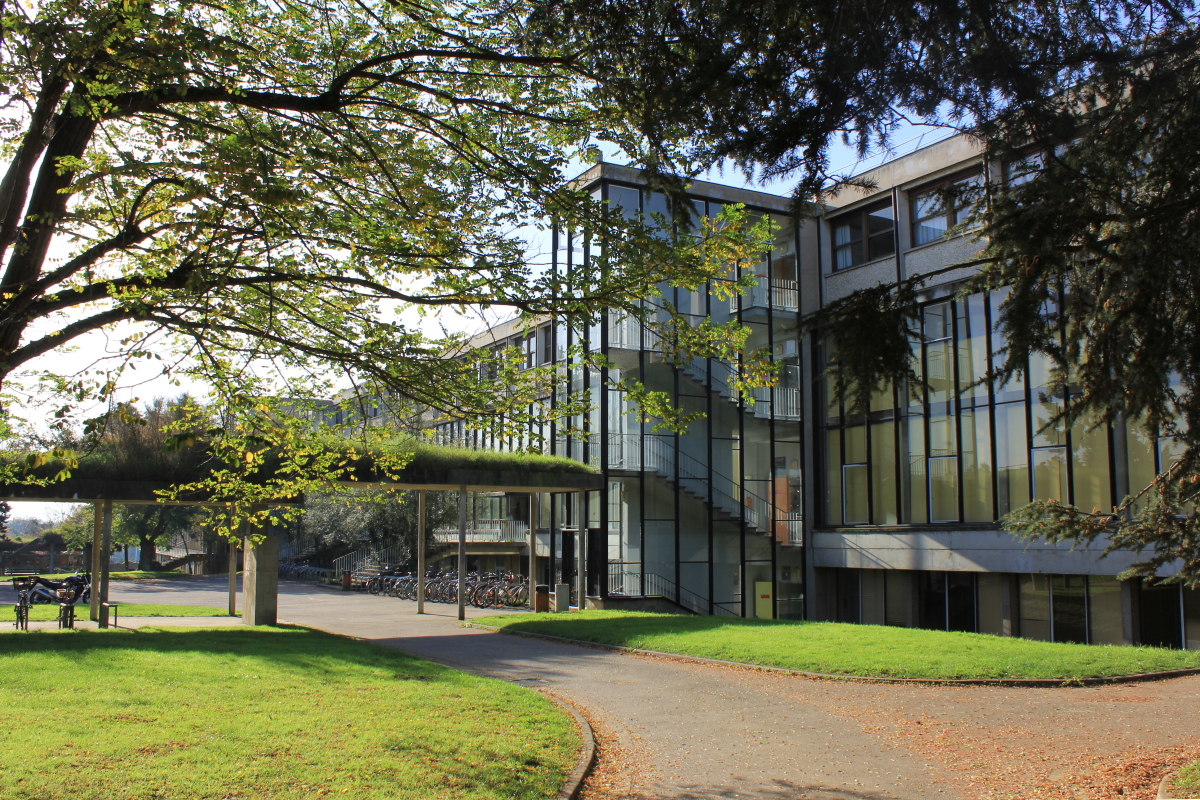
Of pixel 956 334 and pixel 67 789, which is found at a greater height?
pixel 956 334

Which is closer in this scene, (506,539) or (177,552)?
(506,539)

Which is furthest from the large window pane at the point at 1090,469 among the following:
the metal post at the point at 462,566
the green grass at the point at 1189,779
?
the green grass at the point at 1189,779

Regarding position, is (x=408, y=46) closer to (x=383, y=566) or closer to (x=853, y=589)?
(x=853, y=589)

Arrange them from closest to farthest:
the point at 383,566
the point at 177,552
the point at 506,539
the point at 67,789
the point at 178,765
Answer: the point at 67,789 → the point at 178,765 → the point at 506,539 → the point at 383,566 → the point at 177,552

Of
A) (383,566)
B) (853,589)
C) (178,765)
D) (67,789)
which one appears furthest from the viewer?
(383,566)

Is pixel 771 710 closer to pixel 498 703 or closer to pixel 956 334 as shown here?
pixel 498 703

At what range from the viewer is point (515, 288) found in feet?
26.1

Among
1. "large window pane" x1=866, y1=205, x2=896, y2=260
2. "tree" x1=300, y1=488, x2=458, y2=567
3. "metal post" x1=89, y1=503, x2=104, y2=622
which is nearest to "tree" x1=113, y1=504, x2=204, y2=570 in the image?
"tree" x1=300, y1=488, x2=458, y2=567

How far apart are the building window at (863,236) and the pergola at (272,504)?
939 cm

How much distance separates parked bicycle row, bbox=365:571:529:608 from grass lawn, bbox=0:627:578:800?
44.5 feet

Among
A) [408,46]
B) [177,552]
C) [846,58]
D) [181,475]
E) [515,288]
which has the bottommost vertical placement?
[177,552]

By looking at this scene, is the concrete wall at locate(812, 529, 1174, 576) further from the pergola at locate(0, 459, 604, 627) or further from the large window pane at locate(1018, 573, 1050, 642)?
the pergola at locate(0, 459, 604, 627)

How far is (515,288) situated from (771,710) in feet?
18.1

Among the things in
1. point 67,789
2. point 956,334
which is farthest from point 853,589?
point 67,789
